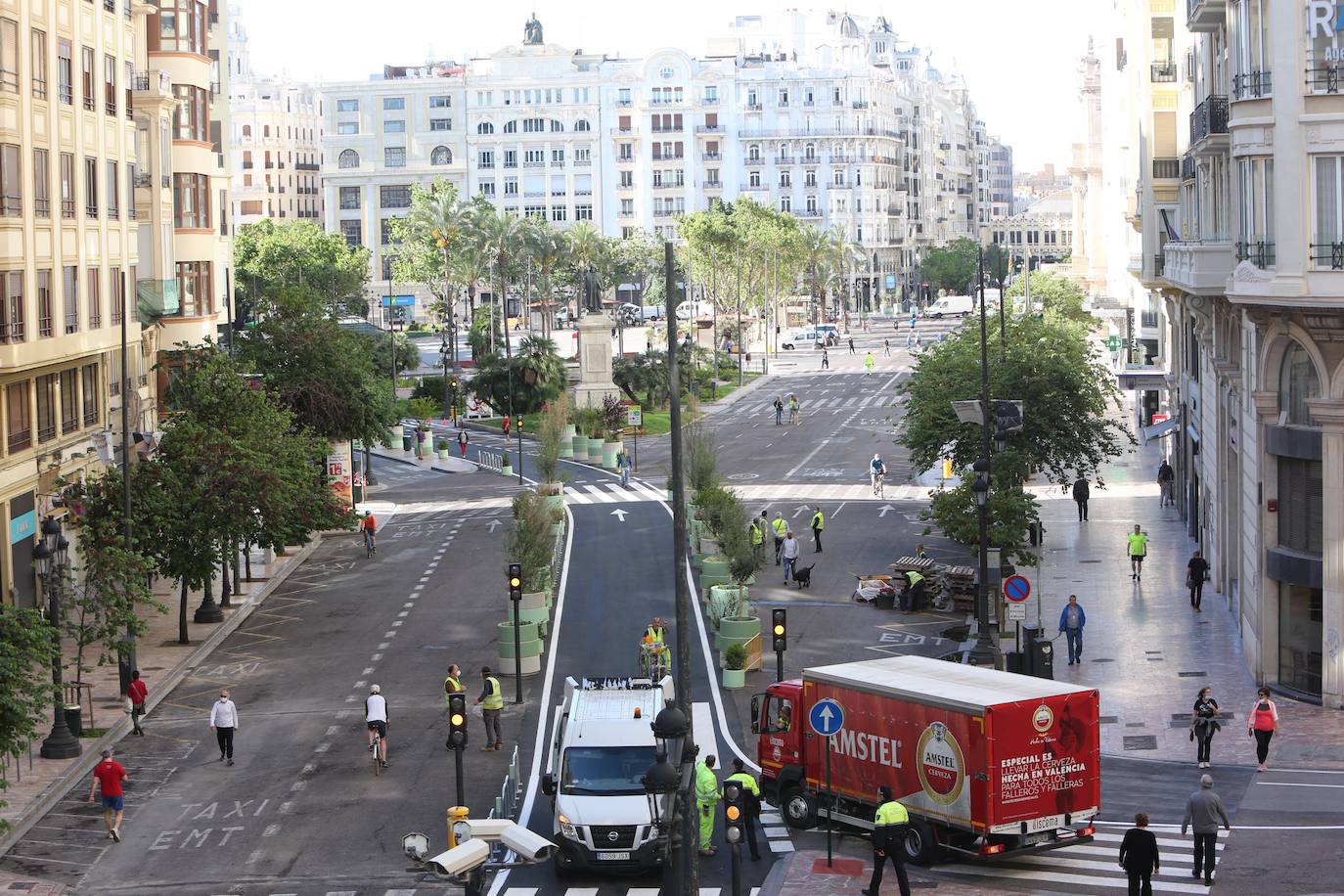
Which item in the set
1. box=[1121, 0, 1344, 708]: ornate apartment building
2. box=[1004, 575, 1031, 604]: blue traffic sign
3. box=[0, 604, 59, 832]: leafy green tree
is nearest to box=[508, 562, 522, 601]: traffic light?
box=[1004, 575, 1031, 604]: blue traffic sign

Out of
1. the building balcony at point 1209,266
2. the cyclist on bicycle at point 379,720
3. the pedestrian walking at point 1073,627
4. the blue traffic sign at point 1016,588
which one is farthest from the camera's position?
the building balcony at point 1209,266

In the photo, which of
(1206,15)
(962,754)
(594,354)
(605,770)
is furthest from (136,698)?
(594,354)

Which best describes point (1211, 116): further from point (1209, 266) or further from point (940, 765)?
point (940, 765)

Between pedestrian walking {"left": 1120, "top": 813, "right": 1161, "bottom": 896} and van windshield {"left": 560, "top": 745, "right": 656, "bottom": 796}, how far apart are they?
6593 mm

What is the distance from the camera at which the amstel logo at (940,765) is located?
24.6m

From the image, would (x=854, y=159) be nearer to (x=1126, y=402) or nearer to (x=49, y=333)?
(x=1126, y=402)

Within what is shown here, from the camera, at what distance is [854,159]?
19938 cm

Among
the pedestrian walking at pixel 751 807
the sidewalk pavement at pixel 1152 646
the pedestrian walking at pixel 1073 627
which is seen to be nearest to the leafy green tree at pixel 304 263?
the sidewalk pavement at pixel 1152 646

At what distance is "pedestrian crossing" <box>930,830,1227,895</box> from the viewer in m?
24.7

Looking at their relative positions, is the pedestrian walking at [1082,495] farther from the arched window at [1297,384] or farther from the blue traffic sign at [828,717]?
the blue traffic sign at [828,717]

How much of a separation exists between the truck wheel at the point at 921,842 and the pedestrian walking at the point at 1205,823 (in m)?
3.35

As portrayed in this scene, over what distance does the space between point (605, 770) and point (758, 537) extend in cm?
2562

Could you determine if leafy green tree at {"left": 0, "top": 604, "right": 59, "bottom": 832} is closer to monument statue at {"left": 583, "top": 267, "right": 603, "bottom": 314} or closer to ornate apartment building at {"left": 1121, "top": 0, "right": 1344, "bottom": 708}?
ornate apartment building at {"left": 1121, "top": 0, "right": 1344, "bottom": 708}

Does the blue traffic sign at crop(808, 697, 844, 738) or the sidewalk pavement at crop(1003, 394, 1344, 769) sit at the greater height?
the blue traffic sign at crop(808, 697, 844, 738)
